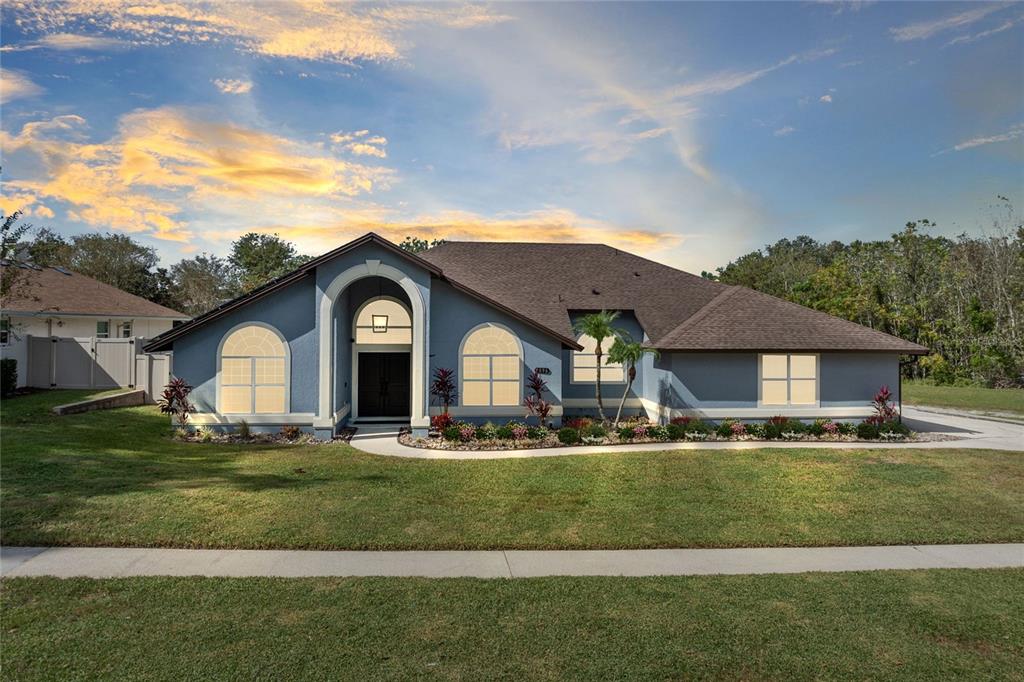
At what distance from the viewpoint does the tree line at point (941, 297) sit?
3431 centimetres

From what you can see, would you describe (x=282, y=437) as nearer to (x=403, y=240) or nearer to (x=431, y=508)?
(x=431, y=508)

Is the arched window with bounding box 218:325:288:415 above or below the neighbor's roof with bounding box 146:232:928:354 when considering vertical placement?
below

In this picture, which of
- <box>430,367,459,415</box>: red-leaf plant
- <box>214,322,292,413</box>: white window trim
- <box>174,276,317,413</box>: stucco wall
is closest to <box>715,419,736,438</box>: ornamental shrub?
<box>430,367,459,415</box>: red-leaf plant

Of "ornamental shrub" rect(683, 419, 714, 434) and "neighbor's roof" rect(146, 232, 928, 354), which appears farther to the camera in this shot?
"neighbor's roof" rect(146, 232, 928, 354)

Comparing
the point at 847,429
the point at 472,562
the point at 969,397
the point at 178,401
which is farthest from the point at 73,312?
the point at 969,397

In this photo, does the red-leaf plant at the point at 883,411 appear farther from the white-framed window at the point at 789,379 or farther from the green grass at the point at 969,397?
the green grass at the point at 969,397

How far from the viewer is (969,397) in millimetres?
28703

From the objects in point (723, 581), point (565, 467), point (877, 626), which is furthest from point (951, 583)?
point (565, 467)

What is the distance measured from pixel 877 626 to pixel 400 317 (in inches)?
645

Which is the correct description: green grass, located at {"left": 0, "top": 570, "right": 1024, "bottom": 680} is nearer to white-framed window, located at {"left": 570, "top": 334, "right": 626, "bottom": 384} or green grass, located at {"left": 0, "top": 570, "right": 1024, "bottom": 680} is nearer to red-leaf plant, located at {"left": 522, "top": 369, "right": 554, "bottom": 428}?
red-leaf plant, located at {"left": 522, "top": 369, "right": 554, "bottom": 428}

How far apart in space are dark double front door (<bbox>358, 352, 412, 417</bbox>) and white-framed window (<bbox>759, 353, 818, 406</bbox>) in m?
12.4

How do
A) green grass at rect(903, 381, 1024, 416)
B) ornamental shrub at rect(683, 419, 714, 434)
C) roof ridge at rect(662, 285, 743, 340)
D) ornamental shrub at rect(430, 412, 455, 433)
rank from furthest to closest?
green grass at rect(903, 381, 1024, 416) → roof ridge at rect(662, 285, 743, 340) → ornamental shrub at rect(683, 419, 714, 434) → ornamental shrub at rect(430, 412, 455, 433)

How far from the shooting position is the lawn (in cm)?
889

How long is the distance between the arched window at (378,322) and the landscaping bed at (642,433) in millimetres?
3908
